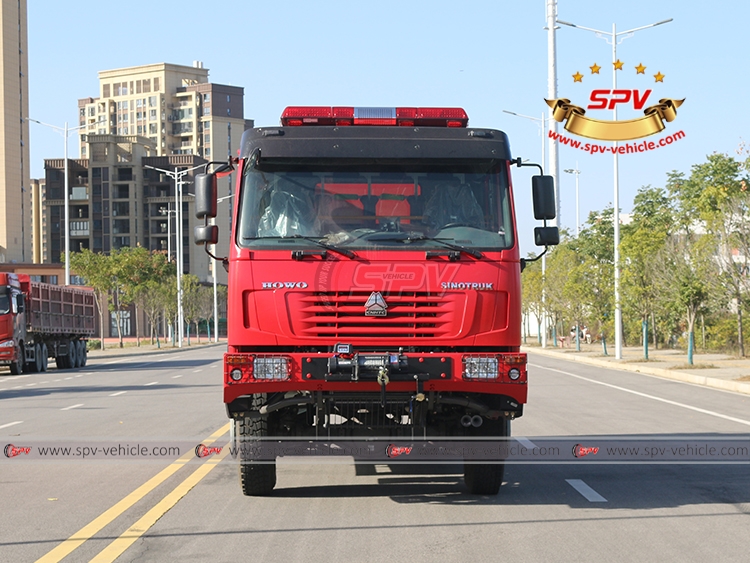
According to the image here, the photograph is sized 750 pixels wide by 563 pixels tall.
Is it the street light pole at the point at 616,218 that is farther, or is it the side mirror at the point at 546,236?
the street light pole at the point at 616,218

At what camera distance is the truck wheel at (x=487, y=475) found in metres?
9.38

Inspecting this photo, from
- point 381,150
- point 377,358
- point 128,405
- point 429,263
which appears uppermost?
point 381,150

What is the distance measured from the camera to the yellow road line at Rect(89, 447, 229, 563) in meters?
7.20

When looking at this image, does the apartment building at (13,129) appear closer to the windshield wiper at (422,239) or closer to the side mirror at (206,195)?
the side mirror at (206,195)

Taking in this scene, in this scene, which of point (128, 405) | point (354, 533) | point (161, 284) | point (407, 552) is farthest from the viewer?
point (161, 284)

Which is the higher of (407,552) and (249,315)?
(249,315)

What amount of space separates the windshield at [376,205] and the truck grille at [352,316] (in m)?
0.49

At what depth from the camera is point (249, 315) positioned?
9.12 meters

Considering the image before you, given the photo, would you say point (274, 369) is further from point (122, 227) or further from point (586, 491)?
point (122, 227)

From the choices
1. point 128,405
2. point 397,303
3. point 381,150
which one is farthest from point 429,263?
point 128,405

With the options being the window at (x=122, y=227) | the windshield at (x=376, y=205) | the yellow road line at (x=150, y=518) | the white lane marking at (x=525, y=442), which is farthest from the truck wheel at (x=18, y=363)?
the window at (x=122, y=227)

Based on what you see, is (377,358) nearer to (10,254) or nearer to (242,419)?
(242,419)

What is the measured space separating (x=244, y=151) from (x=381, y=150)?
1220 mm

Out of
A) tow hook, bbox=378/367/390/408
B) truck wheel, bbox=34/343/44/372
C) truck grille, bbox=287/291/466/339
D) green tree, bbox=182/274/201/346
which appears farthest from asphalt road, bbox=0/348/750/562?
green tree, bbox=182/274/201/346
